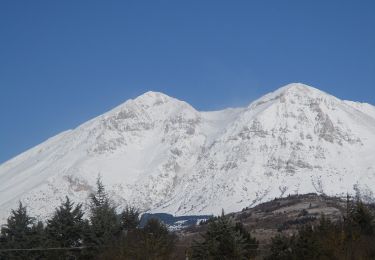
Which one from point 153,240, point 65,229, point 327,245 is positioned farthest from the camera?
point 65,229

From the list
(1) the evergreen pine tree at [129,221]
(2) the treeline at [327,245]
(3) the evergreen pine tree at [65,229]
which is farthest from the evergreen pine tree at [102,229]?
(2) the treeline at [327,245]

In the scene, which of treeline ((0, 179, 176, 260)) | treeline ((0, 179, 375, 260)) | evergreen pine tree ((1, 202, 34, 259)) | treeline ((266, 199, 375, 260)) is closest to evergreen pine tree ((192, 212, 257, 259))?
treeline ((0, 179, 375, 260))

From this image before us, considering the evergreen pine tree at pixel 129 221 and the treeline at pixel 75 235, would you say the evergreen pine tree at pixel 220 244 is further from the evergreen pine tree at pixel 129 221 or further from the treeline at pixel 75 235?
the evergreen pine tree at pixel 129 221

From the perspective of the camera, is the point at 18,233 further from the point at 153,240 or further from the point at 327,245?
the point at 327,245

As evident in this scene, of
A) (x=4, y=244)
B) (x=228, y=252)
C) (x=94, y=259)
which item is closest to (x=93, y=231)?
(x=94, y=259)

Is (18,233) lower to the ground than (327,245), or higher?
higher

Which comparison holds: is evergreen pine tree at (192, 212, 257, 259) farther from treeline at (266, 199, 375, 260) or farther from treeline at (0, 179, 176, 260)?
treeline at (266, 199, 375, 260)

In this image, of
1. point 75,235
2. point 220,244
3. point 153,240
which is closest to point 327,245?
point 220,244

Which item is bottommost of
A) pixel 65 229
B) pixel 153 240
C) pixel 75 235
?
pixel 153 240

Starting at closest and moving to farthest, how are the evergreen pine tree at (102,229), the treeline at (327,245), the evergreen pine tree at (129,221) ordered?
the treeline at (327,245) < the evergreen pine tree at (102,229) < the evergreen pine tree at (129,221)

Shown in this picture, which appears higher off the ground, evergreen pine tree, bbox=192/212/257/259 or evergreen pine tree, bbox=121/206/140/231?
evergreen pine tree, bbox=121/206/140/231

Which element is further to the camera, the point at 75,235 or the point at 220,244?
the point at 75,235

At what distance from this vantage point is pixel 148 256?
65.7m

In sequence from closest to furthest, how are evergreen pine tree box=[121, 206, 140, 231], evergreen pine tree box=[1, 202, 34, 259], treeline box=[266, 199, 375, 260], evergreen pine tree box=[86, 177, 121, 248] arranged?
treeline box=[266, 199, 375, 260]
evergreen pine tree box=[86, 177, 121, 248]
evergreen pine tree box=[1, 202, 34, 259]
evergreen pine tree box=[121, 206, 140, 231]
